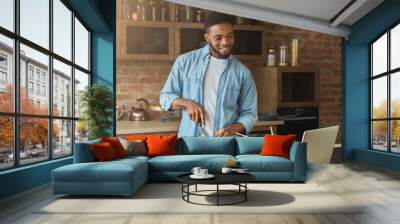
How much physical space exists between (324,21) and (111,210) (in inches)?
250

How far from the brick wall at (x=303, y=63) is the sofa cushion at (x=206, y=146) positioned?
152cm

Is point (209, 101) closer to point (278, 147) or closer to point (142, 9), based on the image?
point (278, 147)

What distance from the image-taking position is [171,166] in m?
6.12

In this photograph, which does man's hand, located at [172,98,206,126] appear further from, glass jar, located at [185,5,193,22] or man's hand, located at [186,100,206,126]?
glass jar, located at [185,5,193,22]

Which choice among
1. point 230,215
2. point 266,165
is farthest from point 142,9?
point 230,215

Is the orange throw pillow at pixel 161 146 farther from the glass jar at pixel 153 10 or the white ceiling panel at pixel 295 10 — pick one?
the white ceiling panel at pixel 295 10

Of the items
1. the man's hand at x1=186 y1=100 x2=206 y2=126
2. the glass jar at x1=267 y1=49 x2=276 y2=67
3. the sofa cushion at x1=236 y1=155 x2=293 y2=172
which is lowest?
the sofa cushion at x1=236 y1=155 x2=293 y2=172

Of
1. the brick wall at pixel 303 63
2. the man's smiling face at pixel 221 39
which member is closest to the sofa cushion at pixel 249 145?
the man's smiling face at pixel 221 39

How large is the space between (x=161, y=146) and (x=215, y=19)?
295 centimetres

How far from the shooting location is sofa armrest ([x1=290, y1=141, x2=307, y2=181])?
6141 millimetres

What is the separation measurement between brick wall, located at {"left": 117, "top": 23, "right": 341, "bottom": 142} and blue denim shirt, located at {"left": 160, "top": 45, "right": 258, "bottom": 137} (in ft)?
0.81

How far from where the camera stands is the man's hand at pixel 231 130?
7.82 m

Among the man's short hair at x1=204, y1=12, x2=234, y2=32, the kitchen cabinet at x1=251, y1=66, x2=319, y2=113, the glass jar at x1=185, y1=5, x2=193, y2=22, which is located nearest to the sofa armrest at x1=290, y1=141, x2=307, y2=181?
the kitchen cabinet at x1=251, y1=66, x2=319, y2=113

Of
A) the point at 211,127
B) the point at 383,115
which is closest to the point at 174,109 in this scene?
the point at 211,127
